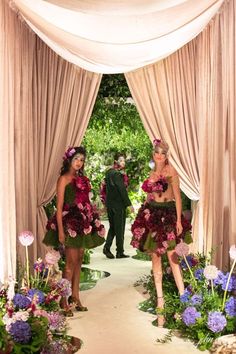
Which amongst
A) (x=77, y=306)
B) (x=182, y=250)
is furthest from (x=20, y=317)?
(x=77, y=306)

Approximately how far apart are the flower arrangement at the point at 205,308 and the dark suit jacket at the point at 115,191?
9.51 ft

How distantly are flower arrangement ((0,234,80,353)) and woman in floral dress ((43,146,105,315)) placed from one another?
0.80 ft

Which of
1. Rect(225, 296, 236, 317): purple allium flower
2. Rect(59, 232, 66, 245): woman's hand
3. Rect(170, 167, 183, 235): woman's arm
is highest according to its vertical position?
Rect(170, 167, 183, 235): woman's arm

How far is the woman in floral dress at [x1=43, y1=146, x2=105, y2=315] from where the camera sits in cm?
434

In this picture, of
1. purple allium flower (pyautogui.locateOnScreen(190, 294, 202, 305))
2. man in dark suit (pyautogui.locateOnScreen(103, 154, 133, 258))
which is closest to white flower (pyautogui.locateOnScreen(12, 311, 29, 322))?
purple allium flower (pyautogui.locateOnScreen(190, 294, 202, 305))

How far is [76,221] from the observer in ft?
14.3

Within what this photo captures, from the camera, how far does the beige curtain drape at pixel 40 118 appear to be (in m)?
4.23

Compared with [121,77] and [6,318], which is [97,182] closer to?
[121,77]

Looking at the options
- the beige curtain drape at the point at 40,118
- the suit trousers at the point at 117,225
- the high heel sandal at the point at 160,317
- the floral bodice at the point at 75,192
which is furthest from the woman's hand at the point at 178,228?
the suit trousers at the point at 117,225

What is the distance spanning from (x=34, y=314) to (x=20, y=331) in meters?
0.36

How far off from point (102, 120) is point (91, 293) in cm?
221

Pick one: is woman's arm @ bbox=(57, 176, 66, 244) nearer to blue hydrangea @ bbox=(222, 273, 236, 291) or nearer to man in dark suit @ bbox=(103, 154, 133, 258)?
blue hydrangea @ bbox=(222, 273, 236, 291)

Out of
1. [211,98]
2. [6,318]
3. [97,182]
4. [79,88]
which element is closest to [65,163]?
[79,88]

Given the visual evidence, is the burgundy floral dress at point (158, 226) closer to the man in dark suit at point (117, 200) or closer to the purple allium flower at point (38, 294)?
the purple allium flower at point (38, 294)
